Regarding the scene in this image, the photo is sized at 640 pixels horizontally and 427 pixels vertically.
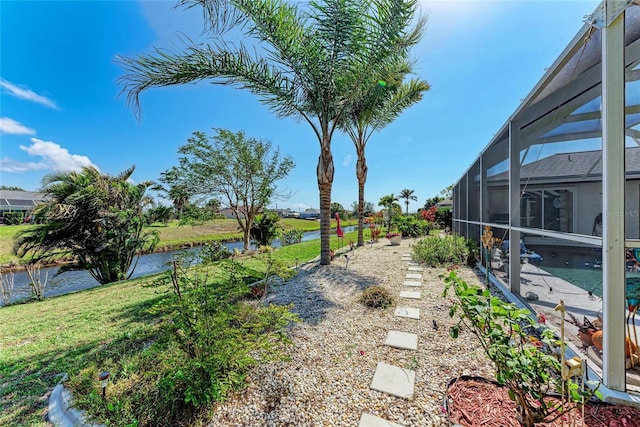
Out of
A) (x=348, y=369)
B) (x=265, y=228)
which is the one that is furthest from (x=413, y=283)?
(x=265, y=228)

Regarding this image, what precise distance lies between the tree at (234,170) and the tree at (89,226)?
2.93 m

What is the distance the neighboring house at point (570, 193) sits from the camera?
67.9 inches

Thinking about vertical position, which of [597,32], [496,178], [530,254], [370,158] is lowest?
[530,254]

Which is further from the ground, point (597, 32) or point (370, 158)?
point (370, 158)

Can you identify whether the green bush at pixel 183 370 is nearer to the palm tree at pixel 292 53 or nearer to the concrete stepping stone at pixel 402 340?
the concrete stepping stone at pixel 402 340

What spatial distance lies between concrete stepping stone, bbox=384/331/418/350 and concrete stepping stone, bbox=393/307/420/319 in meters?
0.52

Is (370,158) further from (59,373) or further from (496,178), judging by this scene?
(59,373)

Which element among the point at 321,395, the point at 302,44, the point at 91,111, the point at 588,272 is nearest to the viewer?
the point at 321,395

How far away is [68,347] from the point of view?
289 cm

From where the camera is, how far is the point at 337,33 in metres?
4.89

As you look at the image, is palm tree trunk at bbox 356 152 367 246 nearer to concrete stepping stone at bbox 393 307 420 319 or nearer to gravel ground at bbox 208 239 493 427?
gravel ground at bbox 208 239 493 427

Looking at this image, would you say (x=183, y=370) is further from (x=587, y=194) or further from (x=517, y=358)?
(x=587, y=194)

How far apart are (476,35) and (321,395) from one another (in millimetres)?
7415

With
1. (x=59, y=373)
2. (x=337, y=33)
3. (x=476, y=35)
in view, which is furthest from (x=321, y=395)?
(x=476, y=35)
